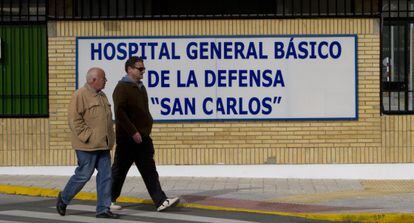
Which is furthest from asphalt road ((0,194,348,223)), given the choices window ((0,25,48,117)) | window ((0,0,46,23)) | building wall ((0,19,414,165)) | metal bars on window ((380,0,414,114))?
metal bars on window ((380,0,414,114))

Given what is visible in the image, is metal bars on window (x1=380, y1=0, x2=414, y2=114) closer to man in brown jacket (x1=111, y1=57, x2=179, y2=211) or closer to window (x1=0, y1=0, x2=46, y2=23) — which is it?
window (x1=0, y1=0, x2=46, y2=23)

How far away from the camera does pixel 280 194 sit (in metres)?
12.4

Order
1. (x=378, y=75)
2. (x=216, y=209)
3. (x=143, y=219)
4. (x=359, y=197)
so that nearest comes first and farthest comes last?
(x=143, y=219) → (x=216, y=209) → (x=359, y=197) → (x=378, y=75)

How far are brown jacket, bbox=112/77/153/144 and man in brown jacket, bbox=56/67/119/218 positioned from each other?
0.87 feet

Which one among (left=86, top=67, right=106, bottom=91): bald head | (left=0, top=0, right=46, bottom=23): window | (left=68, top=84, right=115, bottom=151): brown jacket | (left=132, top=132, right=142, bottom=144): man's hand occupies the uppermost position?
(left=0, top=0, right=46, bottom=23): window

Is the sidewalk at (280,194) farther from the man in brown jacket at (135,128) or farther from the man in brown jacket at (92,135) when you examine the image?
the man in brown jacket at (92,135)

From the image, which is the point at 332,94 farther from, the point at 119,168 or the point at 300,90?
the point at 119,168

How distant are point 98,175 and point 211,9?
5.48 metres

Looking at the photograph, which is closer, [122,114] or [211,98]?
[122,114]

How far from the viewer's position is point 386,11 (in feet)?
49.4

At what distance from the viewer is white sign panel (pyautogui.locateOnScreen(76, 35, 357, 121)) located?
592 inches

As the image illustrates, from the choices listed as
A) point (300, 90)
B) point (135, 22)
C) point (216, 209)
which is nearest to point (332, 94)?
point (300, 90)

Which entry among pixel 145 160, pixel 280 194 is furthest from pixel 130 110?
pixel 280 194

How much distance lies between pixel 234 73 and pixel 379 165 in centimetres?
263
